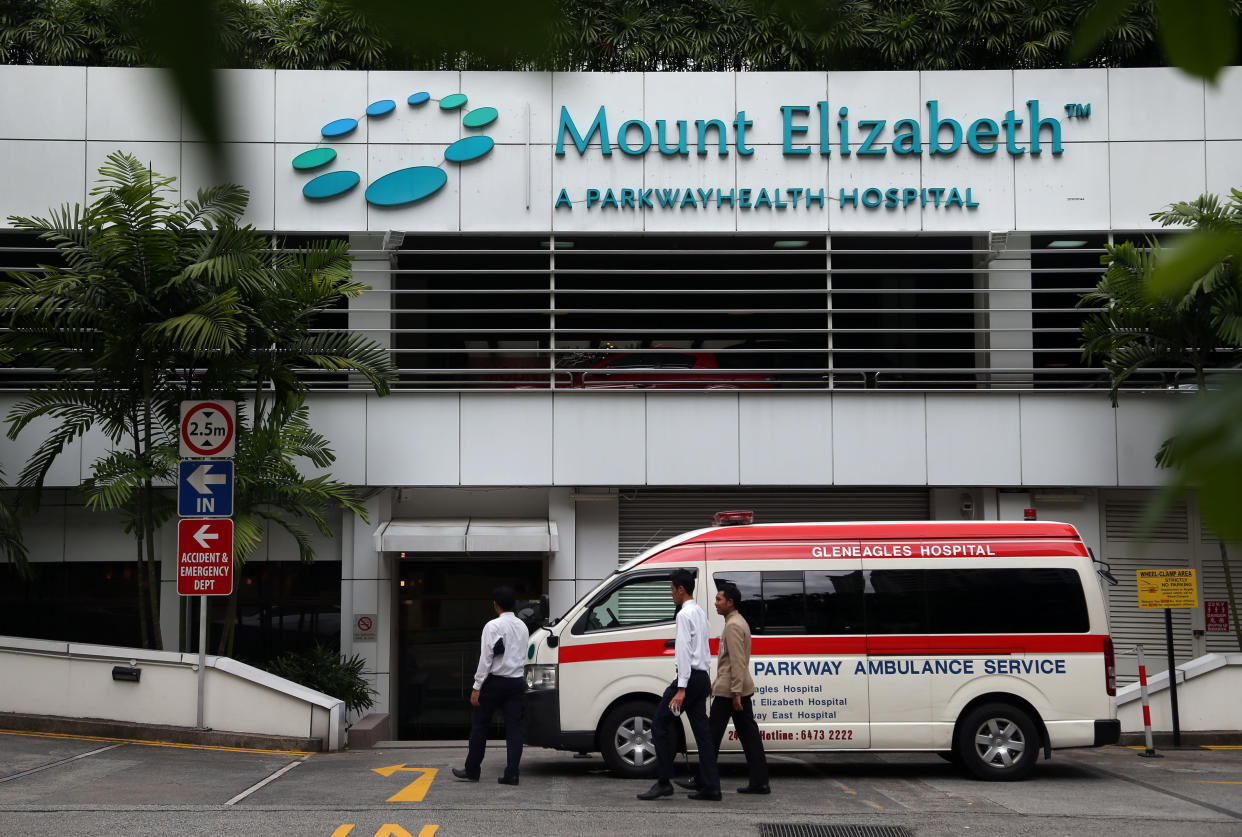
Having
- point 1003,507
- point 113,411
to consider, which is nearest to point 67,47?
point 113,411

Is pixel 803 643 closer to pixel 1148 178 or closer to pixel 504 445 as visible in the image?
pixel 504 445

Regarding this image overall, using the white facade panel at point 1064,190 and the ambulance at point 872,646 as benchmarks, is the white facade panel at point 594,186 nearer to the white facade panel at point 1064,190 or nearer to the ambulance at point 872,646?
the white facade panel at point 1064,190

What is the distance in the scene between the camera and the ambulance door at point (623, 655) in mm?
10398

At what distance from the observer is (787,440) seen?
1523cm

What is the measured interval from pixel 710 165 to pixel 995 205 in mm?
3605

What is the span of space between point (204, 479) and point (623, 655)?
14.1ft

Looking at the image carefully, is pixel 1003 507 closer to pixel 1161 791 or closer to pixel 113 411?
pixel 1161 791

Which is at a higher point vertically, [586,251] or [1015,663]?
[586,251]

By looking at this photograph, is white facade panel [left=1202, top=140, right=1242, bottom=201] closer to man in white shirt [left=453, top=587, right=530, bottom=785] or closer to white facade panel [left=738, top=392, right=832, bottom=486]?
white facade panel [left=738, top=392, right=832, bottom=486]

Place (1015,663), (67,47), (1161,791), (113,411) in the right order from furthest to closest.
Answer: (113,411) → (1015,663) → (1161,791) → (67,47)

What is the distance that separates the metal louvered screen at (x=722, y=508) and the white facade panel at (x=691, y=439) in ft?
2.57

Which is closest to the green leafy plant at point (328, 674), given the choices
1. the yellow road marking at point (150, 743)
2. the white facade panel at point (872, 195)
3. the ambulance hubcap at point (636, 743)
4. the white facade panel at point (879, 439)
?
the yellow road marking at point (150, 743)

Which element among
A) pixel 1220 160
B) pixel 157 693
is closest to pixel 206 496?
pixel 157 693

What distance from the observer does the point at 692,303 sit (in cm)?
1655
